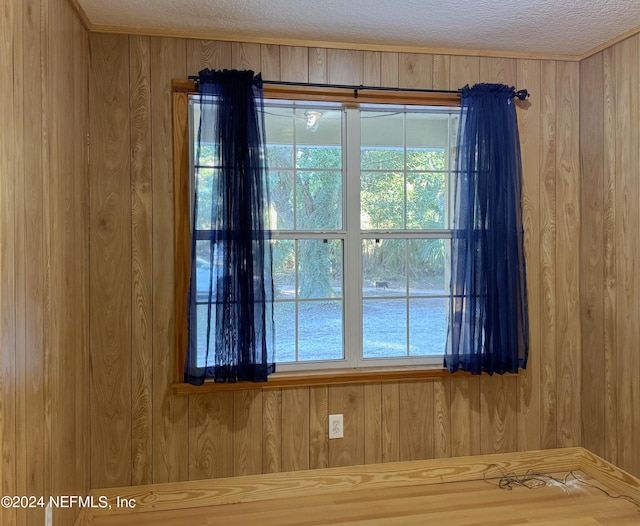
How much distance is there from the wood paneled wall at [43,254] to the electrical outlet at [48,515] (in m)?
0.06

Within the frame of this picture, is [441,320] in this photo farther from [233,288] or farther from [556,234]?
[233,288]

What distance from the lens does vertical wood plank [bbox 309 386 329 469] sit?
2836mm

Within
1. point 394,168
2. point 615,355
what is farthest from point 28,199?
point 615,355

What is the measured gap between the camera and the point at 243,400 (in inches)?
109

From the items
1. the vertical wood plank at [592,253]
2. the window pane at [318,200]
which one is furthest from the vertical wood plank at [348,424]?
the vertical wood plank at [592,253]

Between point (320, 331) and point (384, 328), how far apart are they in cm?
39

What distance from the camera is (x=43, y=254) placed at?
190cm

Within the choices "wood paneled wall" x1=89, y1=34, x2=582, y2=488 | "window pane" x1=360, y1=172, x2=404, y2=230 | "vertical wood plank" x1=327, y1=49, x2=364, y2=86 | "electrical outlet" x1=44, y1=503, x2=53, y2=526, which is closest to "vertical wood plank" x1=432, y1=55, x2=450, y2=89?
"wood paneled wall" x1=89, y1=34, x2=582, y2=488

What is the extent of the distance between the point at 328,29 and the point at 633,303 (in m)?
2.21

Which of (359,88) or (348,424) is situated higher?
(359,88)

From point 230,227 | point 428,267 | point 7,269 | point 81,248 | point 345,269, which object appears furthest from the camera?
point 428,267

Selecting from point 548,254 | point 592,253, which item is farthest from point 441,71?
point 592,253

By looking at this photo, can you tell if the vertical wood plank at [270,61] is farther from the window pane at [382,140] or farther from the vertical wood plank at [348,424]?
the vertical wood plank at [348,424]

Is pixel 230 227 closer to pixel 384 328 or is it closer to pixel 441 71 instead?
pixel 384 328
